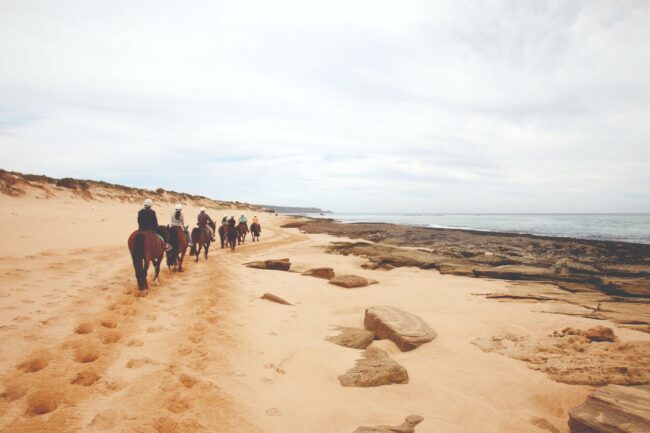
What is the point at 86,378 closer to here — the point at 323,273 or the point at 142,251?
the point at 142,251

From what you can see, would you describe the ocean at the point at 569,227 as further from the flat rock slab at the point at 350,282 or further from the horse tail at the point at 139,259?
the horse tail at the point at 139,259

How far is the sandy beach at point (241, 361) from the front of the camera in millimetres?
3432

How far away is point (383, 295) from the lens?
384 inches

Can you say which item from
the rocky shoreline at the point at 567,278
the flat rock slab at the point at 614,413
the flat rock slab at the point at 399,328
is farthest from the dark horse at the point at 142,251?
the rocky shoreline at the point at 567,278

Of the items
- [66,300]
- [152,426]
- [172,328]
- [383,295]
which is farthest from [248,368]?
[383,295]

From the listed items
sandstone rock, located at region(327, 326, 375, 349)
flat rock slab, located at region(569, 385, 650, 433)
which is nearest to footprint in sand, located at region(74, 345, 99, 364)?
sandstone rock, located at region(327, 326, 375, 349)

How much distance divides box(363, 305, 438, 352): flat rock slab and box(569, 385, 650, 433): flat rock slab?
256cm

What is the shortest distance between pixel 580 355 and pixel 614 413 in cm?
218

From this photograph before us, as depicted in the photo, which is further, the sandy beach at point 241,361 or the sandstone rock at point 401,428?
the sandy beach at point 241,361

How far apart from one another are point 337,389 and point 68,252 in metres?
13.8

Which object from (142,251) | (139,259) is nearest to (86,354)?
(139,259)

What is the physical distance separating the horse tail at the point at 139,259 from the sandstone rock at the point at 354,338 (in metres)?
5.09

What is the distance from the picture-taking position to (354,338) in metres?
5.93

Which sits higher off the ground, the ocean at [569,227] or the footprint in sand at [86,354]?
the ocean at [569,227]
